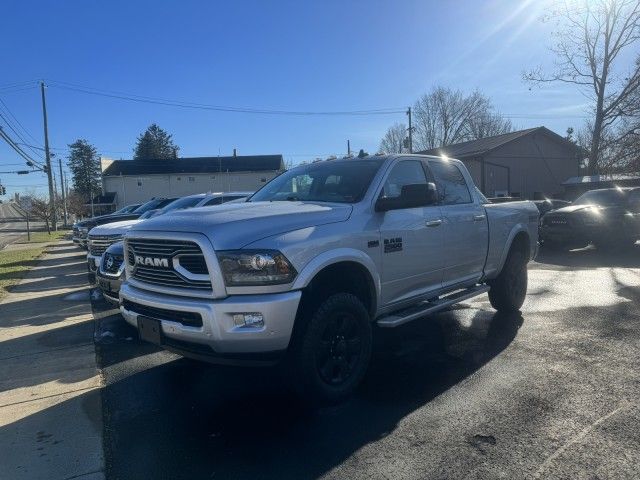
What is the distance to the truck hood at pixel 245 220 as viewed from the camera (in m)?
3.58

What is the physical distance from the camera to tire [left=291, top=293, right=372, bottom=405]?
12.2ft

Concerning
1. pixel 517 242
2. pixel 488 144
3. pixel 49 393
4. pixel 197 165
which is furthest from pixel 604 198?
pixel 197 165

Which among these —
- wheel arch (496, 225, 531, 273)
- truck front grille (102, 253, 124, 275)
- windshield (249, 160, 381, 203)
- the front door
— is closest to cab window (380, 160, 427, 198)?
the front door

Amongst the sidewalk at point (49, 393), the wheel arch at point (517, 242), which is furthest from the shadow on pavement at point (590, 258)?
the sidewalk at point (49, 393)

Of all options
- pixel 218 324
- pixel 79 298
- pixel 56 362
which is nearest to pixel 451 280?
pixel 218 324

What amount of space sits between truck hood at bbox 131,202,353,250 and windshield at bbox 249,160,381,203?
1.14ft

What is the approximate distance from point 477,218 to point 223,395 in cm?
344

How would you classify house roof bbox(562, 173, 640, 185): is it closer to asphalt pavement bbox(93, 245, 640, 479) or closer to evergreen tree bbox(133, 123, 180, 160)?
asphalt pavement bbox(93, 245, 640, 479)

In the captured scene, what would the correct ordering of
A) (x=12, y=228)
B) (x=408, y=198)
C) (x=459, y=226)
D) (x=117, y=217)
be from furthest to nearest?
(x=12, y=228)
(x=117, y=217)
(x=459, y=226)
(x=408, y=198)

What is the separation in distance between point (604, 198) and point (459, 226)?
11480 millimetres

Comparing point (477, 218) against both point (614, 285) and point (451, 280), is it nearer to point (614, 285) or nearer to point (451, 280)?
point (451, 280)

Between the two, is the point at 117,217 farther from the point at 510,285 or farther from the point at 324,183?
the point at 510,285

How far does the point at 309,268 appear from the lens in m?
3.67

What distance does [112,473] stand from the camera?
3.17m
